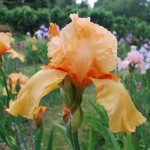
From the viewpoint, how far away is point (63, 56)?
2.63 feet

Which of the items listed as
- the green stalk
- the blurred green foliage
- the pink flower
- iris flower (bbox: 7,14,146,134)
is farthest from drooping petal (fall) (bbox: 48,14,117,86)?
the blurred green foliage

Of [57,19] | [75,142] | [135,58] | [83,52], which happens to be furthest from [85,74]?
[57,19]

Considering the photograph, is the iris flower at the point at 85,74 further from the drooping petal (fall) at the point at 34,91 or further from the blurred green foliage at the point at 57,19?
the blurred green foliage at the point at 57,19

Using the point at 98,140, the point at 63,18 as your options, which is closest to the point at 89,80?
the point at 98,140

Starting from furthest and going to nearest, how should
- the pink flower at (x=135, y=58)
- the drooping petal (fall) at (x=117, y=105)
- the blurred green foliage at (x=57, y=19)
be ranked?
the blurred green foliage at (x=57, y=19) < the pink flower at (x=135, y=58) < the drooping petal (fall) at (x=117, y=105)

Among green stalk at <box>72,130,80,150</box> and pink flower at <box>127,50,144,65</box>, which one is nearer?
green stalk at <box>72,130,80,150</box>

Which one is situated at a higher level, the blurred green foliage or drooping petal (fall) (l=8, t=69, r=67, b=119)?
drooping petal (fall) (l=8, t=69, r=67, b=119)

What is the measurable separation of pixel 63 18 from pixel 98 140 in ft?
43.8

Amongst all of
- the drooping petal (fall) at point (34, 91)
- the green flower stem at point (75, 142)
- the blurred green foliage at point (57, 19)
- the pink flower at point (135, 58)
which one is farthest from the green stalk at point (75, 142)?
the blurred green foliage at point (57, 19)

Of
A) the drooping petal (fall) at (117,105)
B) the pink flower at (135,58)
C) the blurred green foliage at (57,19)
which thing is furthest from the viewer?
the blurred green foliage at (57,19)

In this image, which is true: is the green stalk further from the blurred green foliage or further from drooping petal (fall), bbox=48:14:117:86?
the blurred green foliage

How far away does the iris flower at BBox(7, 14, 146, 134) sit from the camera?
0.75m

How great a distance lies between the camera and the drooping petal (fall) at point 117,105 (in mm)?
739

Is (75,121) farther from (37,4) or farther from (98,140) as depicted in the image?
(37,4)
